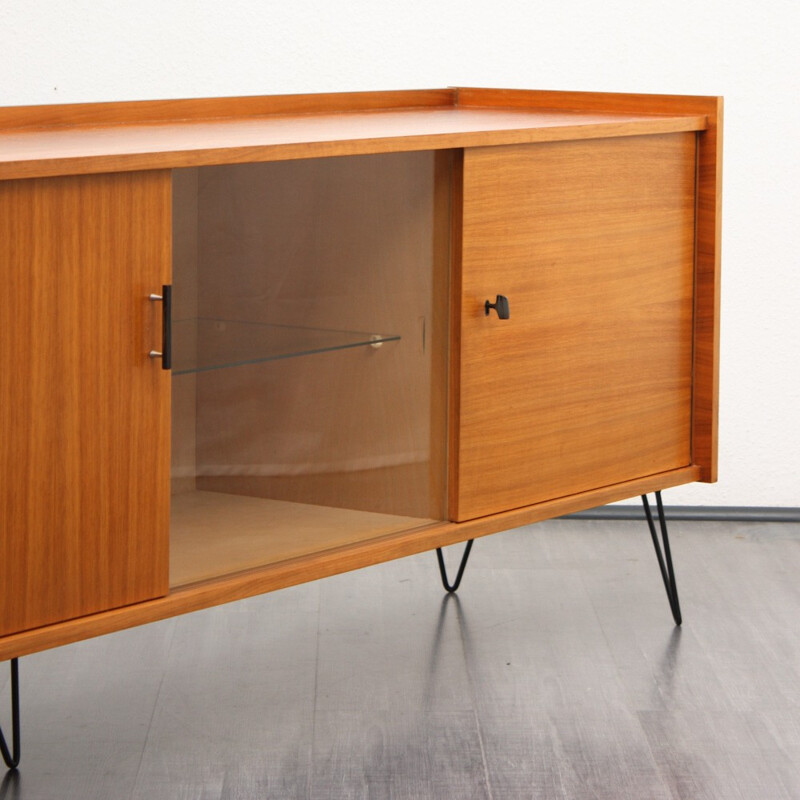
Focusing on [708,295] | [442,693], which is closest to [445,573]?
[442,693]

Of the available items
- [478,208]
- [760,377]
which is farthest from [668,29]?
[478,208]

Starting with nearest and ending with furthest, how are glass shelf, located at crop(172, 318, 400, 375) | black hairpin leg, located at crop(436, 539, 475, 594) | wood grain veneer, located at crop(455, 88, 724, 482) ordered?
1. glass shelf, located at crop(172, 318, 400, 375)
2. wood grain veneer, located at crop(455, 88, 724, 482)
3. black hairpin leg, located at crop(436, 539, 475, 594)

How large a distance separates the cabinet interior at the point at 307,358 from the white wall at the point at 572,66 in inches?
45.7

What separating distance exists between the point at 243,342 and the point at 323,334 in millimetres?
112

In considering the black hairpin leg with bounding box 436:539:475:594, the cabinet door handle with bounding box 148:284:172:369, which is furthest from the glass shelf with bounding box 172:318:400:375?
the black hairpin leg with bounding box 436:539:475:594

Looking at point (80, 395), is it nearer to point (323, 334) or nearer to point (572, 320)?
point (323, 334)

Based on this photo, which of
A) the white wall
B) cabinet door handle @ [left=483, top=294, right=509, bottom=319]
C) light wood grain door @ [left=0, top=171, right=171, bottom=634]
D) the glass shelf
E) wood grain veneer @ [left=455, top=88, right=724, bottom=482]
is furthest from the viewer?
the white wall

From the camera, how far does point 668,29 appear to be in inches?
103

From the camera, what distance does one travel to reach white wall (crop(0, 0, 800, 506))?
2498 mm

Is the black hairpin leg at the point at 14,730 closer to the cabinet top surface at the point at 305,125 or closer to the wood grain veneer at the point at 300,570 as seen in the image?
the wood grain veneer at the point at 300,570

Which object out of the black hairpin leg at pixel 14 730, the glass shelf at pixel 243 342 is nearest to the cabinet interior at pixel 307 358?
the glass shelf at pixel 243 342

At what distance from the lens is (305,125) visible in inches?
63.5

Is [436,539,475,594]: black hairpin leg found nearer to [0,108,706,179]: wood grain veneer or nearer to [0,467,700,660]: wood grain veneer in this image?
[0,467,700,660]: wood grain veneer

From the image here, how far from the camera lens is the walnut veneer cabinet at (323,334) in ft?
3.91
